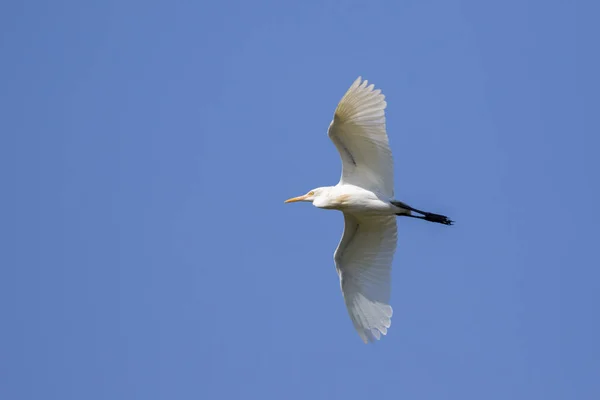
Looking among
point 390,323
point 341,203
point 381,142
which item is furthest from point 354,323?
point 381,142

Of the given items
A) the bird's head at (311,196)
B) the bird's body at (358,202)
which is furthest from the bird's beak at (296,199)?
the bird's body at (358,202)

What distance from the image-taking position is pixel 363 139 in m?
14.2

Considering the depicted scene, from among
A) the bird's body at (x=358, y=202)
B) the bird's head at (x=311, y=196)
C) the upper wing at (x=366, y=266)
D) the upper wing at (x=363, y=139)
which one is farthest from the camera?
the bird's head at (x=311, y=196)

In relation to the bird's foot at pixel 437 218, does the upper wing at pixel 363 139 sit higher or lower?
higher

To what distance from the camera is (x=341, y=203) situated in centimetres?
1474

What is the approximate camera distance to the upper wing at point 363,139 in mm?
13922

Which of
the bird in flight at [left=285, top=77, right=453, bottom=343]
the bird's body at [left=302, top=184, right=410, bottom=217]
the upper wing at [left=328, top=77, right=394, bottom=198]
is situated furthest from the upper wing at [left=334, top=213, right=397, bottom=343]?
the upper wing at [left=328, top=77, right=394, bottom=198]

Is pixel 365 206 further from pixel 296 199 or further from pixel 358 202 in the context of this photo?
pixel 296 199

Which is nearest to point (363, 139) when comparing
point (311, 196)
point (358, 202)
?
point (358, 202)

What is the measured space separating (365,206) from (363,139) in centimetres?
105

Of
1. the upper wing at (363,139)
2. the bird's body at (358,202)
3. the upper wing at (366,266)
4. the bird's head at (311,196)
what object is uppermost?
the upper wing at (363,139)

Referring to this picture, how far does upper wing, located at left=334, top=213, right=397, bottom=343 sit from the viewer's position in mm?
14938

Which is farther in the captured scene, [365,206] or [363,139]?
[365,206]

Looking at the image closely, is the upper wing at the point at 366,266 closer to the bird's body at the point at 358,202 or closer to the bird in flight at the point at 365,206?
the bird in flight at the point at 365,206
